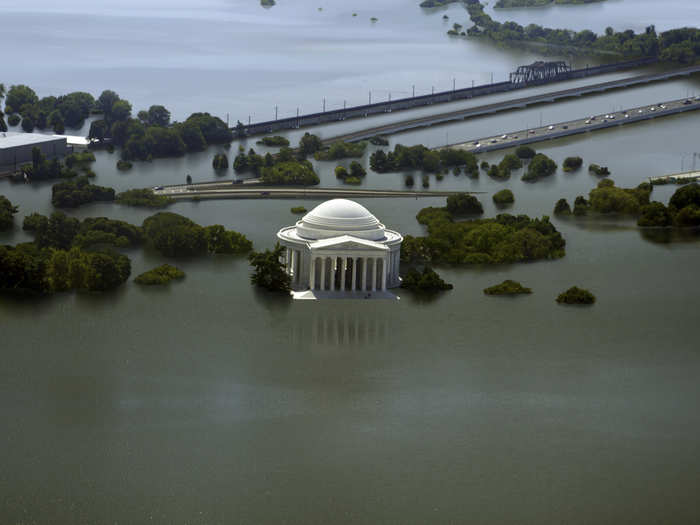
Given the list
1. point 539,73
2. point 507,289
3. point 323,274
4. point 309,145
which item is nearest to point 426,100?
point 539,73

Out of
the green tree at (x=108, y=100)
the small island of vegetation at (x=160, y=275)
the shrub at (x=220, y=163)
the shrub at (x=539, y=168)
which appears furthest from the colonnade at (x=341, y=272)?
the green tree at (x=108, y=100)

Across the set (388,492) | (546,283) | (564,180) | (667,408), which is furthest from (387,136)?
(388,492)

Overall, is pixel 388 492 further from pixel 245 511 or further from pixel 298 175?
pixel 298 175

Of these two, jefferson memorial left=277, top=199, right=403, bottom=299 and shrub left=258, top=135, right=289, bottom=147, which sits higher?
shrub left=258, top=135, right=289, bottom=147

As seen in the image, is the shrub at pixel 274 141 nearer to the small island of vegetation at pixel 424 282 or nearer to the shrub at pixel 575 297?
the small island of vegetation at pixel 424 282

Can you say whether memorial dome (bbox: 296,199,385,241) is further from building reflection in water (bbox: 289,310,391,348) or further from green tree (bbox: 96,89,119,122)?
green tree (bbox: 96,89,119,122)

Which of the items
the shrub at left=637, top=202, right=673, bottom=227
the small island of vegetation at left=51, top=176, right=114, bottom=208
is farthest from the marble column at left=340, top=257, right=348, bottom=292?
the small island of vegetation at left=51, top=176, right=114, bottom=208
